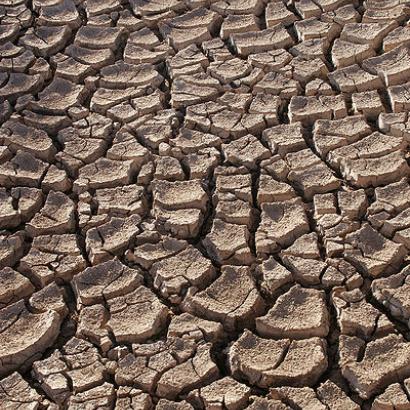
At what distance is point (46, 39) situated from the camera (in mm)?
3223

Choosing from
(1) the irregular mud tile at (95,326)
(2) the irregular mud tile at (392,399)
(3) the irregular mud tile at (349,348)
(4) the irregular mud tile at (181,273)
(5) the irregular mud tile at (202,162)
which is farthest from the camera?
(5) the irregular mud tile at (202,162)

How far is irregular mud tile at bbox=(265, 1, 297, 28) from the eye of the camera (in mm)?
3156

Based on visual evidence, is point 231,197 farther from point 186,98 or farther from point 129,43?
point 129,43

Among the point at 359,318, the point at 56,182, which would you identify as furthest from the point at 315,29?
the point at 359,318

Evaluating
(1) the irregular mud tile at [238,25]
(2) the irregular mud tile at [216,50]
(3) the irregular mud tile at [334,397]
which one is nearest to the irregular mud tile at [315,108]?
(2) the irregular mud tile at [216,50]

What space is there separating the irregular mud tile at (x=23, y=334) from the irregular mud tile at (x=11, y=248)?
172mm

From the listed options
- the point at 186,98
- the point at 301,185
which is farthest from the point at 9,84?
the point at 301,185

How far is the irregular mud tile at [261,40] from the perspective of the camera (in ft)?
10.00

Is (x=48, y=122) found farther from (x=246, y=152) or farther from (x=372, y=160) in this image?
(x=372, y=160)

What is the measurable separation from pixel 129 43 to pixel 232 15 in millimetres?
401

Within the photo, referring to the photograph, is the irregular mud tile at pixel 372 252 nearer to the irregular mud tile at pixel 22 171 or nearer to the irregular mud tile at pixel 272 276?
the irregular mud tile at pixel 272 276

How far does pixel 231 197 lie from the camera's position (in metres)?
2.51

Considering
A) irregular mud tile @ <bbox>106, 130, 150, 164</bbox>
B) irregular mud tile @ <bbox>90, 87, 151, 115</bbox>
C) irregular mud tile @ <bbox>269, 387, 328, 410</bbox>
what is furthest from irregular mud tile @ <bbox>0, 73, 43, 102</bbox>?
irregular mud tile @ <bbox>269, 387, 328, 410</bbox>

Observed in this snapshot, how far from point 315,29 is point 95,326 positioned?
1.46m
